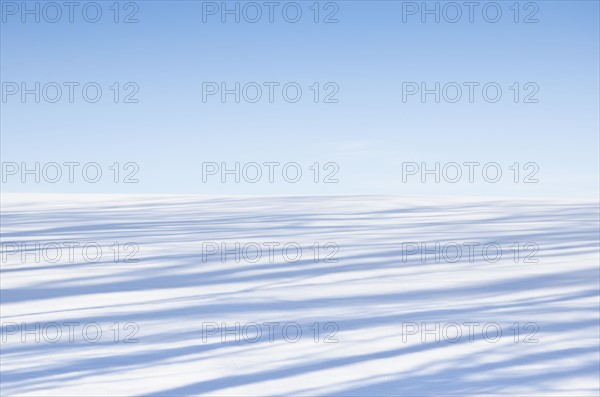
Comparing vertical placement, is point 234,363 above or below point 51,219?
below

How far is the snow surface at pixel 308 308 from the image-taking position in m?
2.04

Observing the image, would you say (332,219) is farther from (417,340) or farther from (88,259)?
(417,340)

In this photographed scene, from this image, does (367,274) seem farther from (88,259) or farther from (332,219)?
(332,219)

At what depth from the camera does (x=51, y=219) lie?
216 inches

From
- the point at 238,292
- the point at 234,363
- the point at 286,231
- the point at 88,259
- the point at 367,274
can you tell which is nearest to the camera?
the point at 234,363

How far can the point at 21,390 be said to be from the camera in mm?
1946

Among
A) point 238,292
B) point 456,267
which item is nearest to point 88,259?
point 238,292

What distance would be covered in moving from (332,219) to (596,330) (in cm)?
299

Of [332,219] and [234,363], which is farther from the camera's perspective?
[332,219]

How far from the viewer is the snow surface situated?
204 centimetres

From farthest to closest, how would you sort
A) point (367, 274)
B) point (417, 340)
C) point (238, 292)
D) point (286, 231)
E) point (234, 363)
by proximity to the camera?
point (286, 231)
point (367, 274)
point (238, 292)
point (417, 340)
point (234, 363)

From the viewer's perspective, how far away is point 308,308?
2.83 m

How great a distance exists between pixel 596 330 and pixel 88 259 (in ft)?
7.98

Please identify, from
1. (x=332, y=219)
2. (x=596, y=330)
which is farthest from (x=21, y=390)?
(x=332, y=219)
